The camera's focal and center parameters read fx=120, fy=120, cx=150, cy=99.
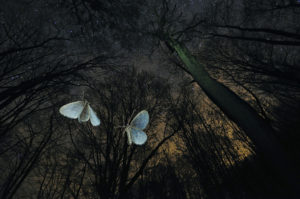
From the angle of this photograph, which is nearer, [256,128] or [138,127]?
[256,128]

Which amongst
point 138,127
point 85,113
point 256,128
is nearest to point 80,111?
point 85,113

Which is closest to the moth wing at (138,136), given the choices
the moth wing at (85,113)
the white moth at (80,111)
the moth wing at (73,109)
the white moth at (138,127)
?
the white moth at (138,127)

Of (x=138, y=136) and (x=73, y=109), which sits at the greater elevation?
(x=73, y=109)

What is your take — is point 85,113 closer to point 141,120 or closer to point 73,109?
point 73,109

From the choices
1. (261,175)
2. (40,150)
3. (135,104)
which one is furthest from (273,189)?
(40,150)

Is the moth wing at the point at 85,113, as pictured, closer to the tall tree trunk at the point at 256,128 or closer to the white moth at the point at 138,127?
the white moth at the point at 138,127

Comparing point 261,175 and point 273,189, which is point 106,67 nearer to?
point 261,175

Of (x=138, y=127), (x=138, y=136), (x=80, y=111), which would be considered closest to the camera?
(x=80, y=111)

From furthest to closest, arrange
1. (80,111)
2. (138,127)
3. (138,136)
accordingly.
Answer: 1. (138,127)
2. (138,136)
3. (80,111)
